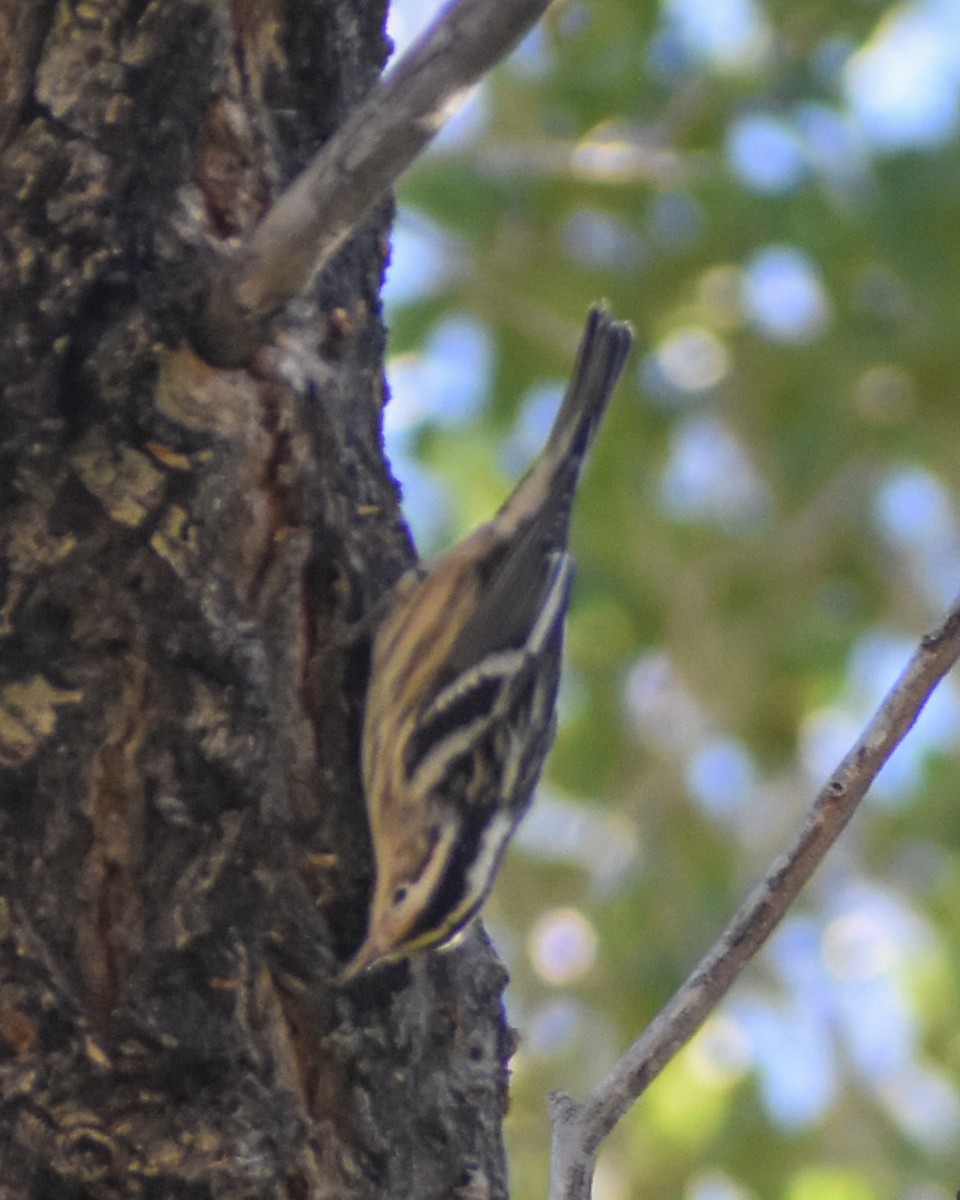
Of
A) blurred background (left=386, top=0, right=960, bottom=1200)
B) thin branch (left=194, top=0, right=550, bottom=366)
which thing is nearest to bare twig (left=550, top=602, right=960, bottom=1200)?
thin branch (left=194, top=0, right=550, bottom=366)

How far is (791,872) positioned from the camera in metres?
2.19

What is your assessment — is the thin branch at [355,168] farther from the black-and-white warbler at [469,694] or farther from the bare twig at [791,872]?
the bare twig at [791,872]

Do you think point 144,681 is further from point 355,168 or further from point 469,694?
point 469,694

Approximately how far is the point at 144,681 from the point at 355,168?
2.44ft

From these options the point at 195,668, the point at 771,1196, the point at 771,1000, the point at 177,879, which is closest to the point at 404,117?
the point at 195,668

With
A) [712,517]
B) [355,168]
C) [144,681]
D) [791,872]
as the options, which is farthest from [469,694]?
[712,517]

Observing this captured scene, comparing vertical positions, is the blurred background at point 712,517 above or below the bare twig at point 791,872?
above

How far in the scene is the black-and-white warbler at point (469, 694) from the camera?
285 centimetres

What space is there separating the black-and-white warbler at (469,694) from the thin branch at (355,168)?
0.63 metres

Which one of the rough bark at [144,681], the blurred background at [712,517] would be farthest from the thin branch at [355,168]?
the blurred background at [712,517]

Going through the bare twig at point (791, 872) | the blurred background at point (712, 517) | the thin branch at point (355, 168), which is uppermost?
the blurred background at point (712, 517)

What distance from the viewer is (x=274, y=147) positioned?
2.69m

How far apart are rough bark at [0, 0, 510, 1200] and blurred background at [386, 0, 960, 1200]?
373 cm

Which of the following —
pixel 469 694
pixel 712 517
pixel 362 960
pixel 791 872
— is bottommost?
pixel 362 960
